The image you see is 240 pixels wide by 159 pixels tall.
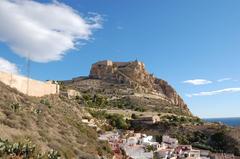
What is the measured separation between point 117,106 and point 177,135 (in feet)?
61.3

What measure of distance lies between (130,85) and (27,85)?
69.1m

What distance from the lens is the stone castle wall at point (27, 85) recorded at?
26447mm

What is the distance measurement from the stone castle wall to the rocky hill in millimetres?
43813

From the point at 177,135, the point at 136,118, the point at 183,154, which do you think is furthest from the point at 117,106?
the point at 183,154

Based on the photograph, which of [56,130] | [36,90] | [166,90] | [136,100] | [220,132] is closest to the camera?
[56,130]

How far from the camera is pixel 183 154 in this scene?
3791cm

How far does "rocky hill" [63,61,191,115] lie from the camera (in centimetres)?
8488

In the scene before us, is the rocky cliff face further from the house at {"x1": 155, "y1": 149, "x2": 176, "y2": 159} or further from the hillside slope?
the hillside slope

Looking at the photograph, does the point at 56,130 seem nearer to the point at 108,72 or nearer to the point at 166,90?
the point at 108,72

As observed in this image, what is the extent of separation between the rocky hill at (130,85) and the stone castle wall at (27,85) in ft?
144

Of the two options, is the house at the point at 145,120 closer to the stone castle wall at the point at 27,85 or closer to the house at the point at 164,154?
the house at the point at 164,154

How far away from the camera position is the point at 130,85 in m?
98.1

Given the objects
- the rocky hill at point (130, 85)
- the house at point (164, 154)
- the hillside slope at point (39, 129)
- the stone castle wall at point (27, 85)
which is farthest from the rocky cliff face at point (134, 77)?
the hillside slope at point (39, 129)

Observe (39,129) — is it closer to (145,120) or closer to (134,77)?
(145,120)
